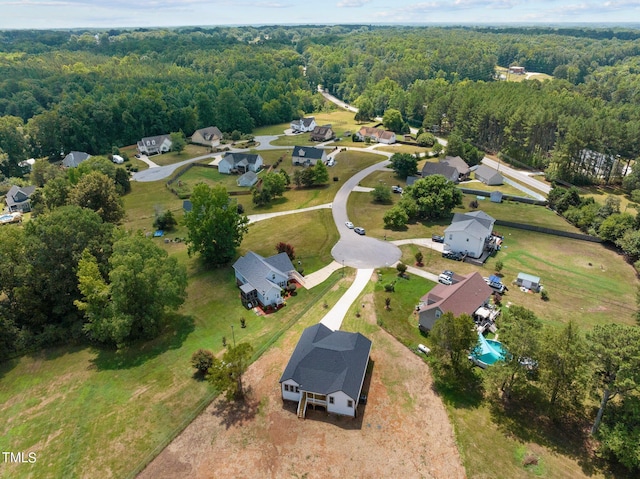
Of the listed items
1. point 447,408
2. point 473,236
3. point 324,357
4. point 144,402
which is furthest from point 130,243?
point 473,236

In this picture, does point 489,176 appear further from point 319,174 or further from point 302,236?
point 302,236

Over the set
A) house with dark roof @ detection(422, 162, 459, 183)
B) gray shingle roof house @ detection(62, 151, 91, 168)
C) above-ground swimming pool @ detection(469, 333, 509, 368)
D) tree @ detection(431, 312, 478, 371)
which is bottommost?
gray shingle roof house @ detection(62, 151, 91, 168)

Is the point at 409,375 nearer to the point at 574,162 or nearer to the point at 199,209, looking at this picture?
the point at 199,209

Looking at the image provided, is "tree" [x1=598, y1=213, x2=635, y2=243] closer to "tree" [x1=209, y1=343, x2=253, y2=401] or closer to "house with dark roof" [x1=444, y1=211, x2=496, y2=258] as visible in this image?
"house with dark roof" [x1=444, y1=211, x2=496, y2=258]

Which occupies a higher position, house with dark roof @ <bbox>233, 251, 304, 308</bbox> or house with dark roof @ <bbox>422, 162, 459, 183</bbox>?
house with dark roof @ <bbox>233, 251, 304, 308</bbox>

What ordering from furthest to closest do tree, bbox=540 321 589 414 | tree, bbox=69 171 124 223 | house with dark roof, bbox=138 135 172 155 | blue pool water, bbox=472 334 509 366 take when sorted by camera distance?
house with dark roof, bbox=138 135 172 155 → tree, bbox=69 171 124 223 → blue pool water, bbox=472 334 509 366 → tree, bbox=540 321 589 414

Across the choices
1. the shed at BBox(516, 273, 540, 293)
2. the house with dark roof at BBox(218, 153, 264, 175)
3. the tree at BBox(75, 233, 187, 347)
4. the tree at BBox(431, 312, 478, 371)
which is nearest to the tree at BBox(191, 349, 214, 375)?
the tree at BBox(75, 233, 187, 347)

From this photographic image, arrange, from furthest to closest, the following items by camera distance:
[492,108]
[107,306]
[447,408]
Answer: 1. [492,108]
2. [107,306]
3. [447,408]
